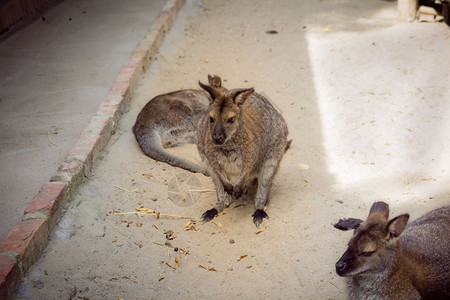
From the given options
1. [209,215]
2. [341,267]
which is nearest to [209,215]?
[209,215]

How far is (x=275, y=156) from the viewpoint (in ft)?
14.9

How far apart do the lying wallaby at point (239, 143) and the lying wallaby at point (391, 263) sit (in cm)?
128

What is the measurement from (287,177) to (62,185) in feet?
6.96

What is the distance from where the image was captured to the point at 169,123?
5.61 meters

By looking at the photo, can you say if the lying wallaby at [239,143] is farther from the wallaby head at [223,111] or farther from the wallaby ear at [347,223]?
the wallaby ear at [347,223]

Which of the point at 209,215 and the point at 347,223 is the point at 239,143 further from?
the point at 347,223

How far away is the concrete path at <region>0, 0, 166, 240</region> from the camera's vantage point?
14.7 ft

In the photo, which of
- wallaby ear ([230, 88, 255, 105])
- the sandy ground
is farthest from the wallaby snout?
wallaby ear ([230, 88, 255, 105])

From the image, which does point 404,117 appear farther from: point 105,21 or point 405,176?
point 105,21

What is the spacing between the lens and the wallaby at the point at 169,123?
5230 mm

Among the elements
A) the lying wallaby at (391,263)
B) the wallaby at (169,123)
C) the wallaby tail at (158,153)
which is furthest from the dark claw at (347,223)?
the wallaby at (169,123)

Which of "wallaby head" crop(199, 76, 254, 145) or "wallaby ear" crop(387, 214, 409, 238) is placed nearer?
"wallaby ear" crop(387, 214, 409, 238)

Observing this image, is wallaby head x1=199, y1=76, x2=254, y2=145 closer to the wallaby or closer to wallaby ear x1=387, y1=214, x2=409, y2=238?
the wallaby

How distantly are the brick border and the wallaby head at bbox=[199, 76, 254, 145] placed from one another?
1.27 m
